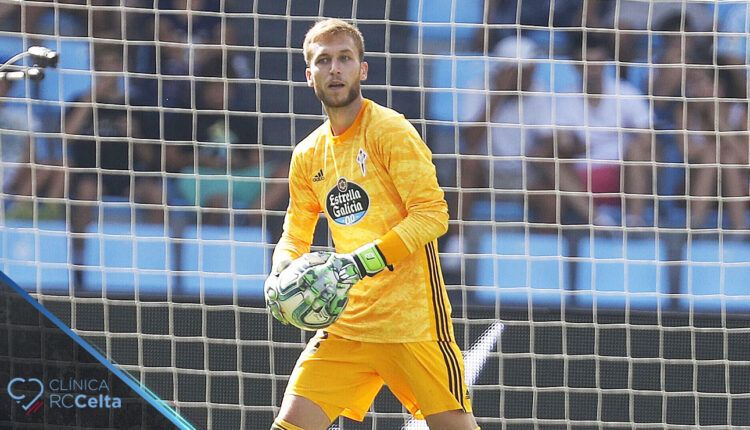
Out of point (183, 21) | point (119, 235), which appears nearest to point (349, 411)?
point (119, 235)

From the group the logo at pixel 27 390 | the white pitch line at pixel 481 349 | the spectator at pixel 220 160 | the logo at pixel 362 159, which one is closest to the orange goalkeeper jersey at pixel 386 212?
the logo at pixel 362 159

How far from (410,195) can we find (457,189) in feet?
5.63

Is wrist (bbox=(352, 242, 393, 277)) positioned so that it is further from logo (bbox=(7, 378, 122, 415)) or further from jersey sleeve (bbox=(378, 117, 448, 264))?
logo (bbox=(7, 378, 122, 415))

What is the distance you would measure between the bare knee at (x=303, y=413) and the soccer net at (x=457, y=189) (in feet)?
5.09

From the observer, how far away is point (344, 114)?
10.5 feet

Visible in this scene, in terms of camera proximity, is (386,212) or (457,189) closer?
(386,212)

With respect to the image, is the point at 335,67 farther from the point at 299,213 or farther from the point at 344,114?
the point at 299,213

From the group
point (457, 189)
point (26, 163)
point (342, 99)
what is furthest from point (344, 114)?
point (26, 163)

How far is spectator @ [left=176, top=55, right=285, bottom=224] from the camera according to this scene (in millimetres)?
4887

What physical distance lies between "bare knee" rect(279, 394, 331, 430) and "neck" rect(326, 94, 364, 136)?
73 cm

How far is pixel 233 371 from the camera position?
479cm

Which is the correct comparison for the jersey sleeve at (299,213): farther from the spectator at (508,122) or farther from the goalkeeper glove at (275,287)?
the spectator at (508,122)

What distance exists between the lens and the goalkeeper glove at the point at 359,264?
305 cm

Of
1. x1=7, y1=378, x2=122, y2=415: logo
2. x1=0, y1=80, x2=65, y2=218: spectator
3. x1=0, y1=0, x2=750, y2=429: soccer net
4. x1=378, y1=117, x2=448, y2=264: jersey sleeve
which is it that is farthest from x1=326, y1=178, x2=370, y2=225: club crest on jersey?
x1=0, y1=80, x2=65, y2=218: spectator
